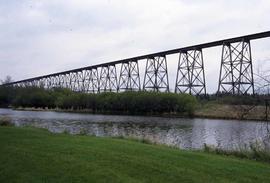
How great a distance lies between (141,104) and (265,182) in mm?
57780

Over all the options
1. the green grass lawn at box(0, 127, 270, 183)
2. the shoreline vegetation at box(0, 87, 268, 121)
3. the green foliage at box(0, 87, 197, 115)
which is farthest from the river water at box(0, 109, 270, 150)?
the green foliage at box(0, 87, 197, 115)

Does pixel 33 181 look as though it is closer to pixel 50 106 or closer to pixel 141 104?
pixel 141 104

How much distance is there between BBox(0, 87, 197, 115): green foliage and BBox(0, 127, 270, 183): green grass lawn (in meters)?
→ 47.3

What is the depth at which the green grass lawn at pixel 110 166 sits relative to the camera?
720 centimetres

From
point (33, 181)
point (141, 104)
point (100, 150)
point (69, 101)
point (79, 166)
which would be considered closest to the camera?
point (33, 181)

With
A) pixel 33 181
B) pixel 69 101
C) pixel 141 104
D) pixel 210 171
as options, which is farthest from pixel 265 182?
pixel 69 101

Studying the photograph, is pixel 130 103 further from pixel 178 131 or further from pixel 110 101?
pixel 178 131

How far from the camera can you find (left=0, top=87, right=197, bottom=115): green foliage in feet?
193

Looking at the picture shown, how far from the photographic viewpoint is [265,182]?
7.61 m

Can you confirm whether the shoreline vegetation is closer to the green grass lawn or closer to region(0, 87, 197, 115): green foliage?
region(0, 87, 197, 115): green foliage

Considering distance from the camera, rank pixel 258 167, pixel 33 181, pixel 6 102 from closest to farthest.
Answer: pixel 33 181, pixel 258 167, pixel 6 102

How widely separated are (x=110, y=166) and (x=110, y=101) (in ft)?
211

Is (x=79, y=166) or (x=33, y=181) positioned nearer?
(x=33, y=181)

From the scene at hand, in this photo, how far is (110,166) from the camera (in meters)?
7.93
